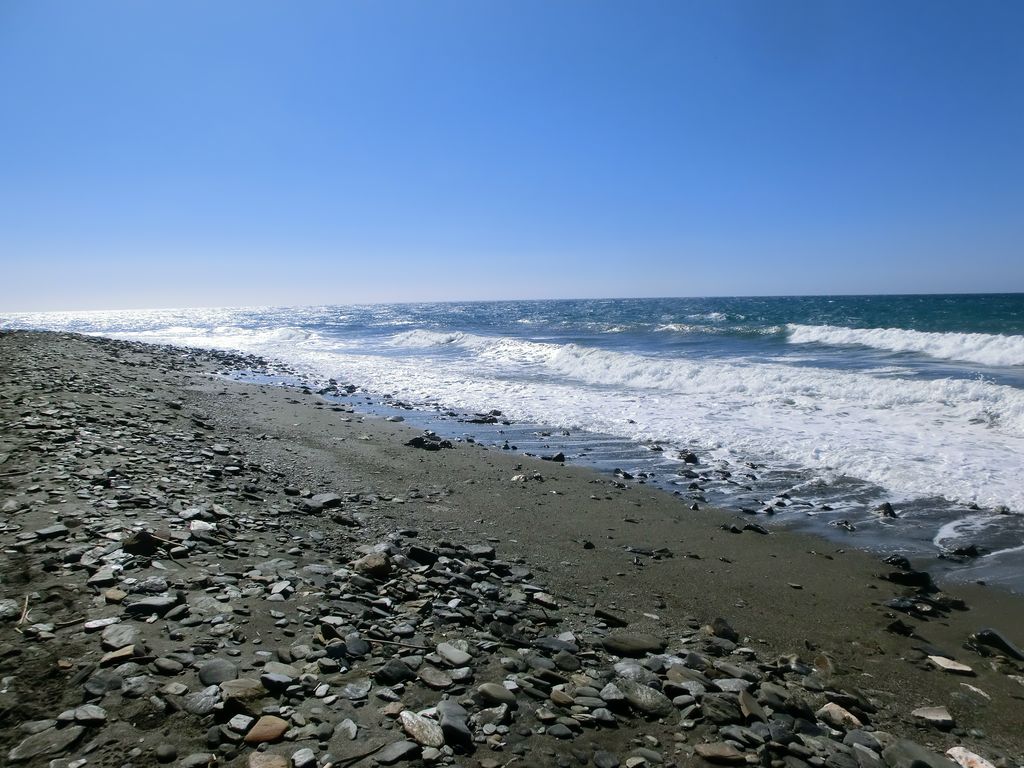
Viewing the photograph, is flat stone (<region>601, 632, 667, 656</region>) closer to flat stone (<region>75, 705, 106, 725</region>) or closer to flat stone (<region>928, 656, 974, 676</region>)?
flat stone (<region>928, 656, 974, 676</region>)

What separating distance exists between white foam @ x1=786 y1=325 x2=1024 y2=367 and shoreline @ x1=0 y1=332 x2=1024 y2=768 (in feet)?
69.9

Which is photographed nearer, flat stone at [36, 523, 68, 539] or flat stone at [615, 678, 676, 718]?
flat stone at [615, 678, 676, 718]

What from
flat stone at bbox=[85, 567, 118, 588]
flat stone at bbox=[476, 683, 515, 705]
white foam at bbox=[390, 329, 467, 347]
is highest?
white foam at bbox=[390, 329, 467, 347]

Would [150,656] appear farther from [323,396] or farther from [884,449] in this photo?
[323,396]

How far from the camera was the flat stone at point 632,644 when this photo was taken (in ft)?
11.5

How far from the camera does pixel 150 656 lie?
8.97ft

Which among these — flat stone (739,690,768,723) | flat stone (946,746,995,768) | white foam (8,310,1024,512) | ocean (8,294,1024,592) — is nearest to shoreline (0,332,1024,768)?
flat stone (946,746,995,768)

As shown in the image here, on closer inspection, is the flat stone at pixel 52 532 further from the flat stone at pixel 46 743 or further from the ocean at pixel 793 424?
the ocean at pixel 793 424

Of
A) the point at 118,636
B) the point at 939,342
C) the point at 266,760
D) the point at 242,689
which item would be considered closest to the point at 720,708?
the point at 266,760

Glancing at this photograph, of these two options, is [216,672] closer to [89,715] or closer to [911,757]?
[89,715]

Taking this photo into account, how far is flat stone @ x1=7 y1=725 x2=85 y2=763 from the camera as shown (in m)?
2.11

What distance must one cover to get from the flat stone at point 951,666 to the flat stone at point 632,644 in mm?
1844

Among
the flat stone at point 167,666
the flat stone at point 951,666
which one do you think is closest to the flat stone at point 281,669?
the flat stone at point 167,666

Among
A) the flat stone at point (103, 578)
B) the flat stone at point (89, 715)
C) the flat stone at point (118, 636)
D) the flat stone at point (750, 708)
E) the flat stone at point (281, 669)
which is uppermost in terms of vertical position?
the flat stone at point (103, 578)
